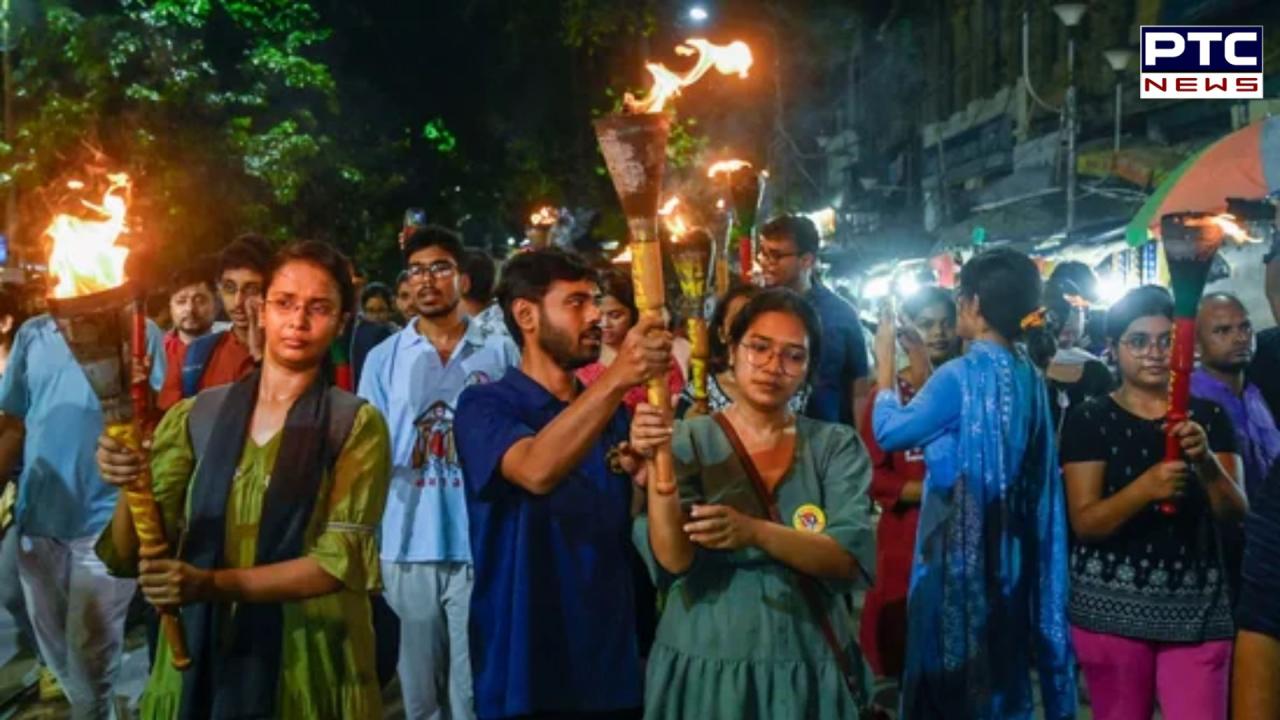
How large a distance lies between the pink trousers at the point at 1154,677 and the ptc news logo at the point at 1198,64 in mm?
10770

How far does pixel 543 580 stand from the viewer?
376 centimetres

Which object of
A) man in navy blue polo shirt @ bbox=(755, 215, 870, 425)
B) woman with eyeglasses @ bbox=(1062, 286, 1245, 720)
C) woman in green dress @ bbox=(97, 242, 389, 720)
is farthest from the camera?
man in navy blue polo shirt @ bbox=(755, 215, 870, 425)

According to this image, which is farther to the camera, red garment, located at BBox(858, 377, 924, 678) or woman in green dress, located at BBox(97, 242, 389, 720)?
red garment, located at BBox(858, 377, 924, 678)

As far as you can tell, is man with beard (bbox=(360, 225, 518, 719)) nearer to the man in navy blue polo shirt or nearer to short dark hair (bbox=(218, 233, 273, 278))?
short dark hair (bbox=(218, 233, 273, 278))

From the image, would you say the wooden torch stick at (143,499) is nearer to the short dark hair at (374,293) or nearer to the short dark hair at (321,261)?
the short dark hair at (321,261)

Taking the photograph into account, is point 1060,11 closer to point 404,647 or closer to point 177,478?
point 404,647

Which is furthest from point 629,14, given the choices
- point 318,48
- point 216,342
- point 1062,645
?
point 1062,645

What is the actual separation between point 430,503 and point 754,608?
7.49 ft

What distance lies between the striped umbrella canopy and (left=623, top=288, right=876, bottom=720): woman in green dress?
539 cm

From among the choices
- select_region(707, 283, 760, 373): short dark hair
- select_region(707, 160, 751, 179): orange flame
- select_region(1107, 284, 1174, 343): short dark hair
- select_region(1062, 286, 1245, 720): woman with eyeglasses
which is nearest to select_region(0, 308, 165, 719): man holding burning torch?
select_region(707, 283, 760, 373): short dark hair

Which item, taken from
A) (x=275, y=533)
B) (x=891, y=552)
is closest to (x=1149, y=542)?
(x=891, y=552)

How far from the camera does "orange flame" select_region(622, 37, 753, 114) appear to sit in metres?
3.41

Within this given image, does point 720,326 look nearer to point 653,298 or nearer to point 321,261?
point 321,261

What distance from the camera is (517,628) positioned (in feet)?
12.2
